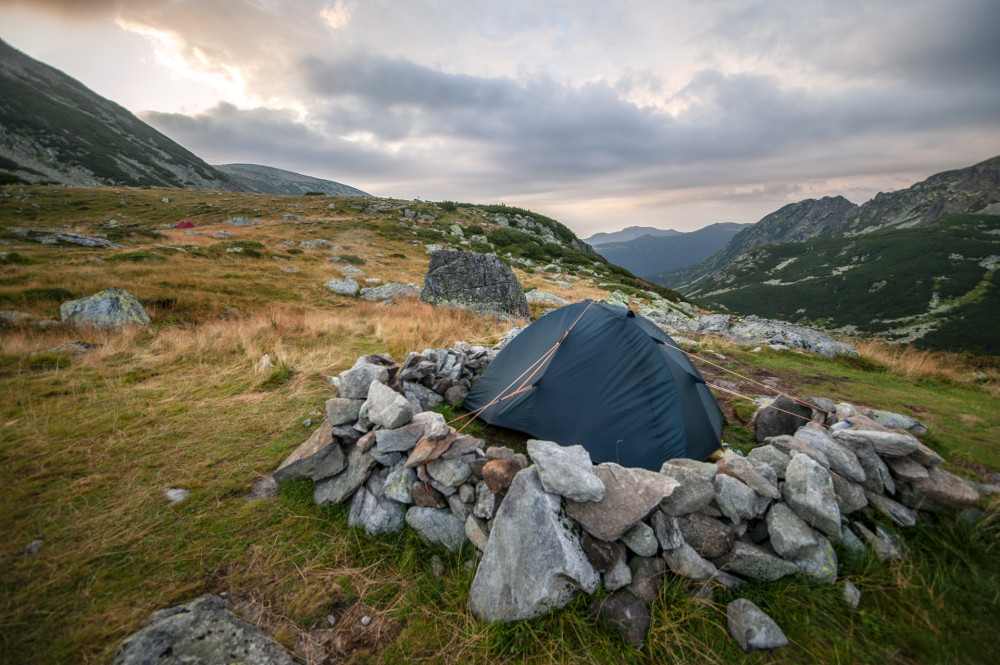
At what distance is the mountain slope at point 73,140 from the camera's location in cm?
8138

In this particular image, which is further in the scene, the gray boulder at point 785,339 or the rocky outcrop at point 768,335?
the rocky outcrop at point 768,335

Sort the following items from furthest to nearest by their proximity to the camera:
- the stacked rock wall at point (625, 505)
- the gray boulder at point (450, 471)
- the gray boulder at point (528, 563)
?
the gray boulder at point (450, 471) < the stacked rock wall at point (625, 505) < the gray boulder at point (528, 563)

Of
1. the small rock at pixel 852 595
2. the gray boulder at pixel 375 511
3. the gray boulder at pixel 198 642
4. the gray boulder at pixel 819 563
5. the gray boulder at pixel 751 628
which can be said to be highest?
the gray boulder at pixel 819 563

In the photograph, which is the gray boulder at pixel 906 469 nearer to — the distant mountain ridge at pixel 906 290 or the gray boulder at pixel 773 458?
the gray boulder at pixel 773 458

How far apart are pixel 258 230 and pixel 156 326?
34.9 meters

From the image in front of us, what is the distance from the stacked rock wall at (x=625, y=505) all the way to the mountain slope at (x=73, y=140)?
309ft

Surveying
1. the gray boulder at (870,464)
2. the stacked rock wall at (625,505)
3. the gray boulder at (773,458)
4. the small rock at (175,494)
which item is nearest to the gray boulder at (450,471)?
the stacked rock wall at (625,505)

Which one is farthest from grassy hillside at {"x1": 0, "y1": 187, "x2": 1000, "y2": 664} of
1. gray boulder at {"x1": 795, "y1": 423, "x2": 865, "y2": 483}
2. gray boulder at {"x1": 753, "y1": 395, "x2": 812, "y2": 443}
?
gray boulder at {"x1": 795, "y1": 423, "x2": 865, "y2": 483}

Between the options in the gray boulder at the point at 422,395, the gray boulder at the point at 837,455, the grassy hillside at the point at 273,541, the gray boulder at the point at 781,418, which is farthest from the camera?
the gray boulder at the point at 422,395

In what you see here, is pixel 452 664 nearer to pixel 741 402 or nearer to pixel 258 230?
pixel 741 402

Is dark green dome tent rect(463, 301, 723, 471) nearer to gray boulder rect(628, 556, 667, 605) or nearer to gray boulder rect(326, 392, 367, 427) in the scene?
gray boulder rect(628, 556, 667, 605)

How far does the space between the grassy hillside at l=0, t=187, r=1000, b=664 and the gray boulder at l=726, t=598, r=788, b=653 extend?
0.29 feet

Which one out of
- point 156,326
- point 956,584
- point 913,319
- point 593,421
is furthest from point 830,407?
point 913,319

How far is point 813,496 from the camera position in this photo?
12.1 feet
